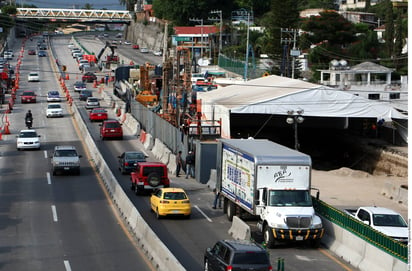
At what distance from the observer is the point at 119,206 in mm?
36812

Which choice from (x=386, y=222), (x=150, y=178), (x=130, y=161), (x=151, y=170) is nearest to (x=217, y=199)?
(x=150, y=178)

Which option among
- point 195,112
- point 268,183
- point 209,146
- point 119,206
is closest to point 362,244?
point 268,183

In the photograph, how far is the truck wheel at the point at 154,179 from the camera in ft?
131

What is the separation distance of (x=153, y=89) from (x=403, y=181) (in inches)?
1464

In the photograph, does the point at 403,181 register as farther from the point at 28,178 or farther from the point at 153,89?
the point at 153,89

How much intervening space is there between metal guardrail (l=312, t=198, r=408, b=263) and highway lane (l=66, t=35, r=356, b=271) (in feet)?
3.85

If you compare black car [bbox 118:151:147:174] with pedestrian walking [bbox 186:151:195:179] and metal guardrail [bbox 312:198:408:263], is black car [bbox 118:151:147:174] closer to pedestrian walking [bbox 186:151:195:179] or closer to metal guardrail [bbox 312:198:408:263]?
pedestrian walking [bbox 186:151:195:179]

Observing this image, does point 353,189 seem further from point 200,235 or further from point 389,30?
point 389,30

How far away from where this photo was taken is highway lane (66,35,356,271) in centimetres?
2775

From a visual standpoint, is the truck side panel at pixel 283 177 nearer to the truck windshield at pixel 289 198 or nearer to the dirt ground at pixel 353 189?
the truck windshield at pixel 289 198

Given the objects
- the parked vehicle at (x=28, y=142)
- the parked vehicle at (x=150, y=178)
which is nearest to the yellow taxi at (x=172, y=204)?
the parked vehicle at (x=150, y=178)

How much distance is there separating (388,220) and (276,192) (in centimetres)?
441

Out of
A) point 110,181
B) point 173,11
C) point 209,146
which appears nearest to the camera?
point 110,181

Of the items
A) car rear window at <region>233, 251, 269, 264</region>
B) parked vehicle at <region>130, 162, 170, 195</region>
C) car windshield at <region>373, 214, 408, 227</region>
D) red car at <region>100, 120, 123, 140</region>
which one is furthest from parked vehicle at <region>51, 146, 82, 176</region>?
car rear window at <region>233, 251, 269, 264</region>
